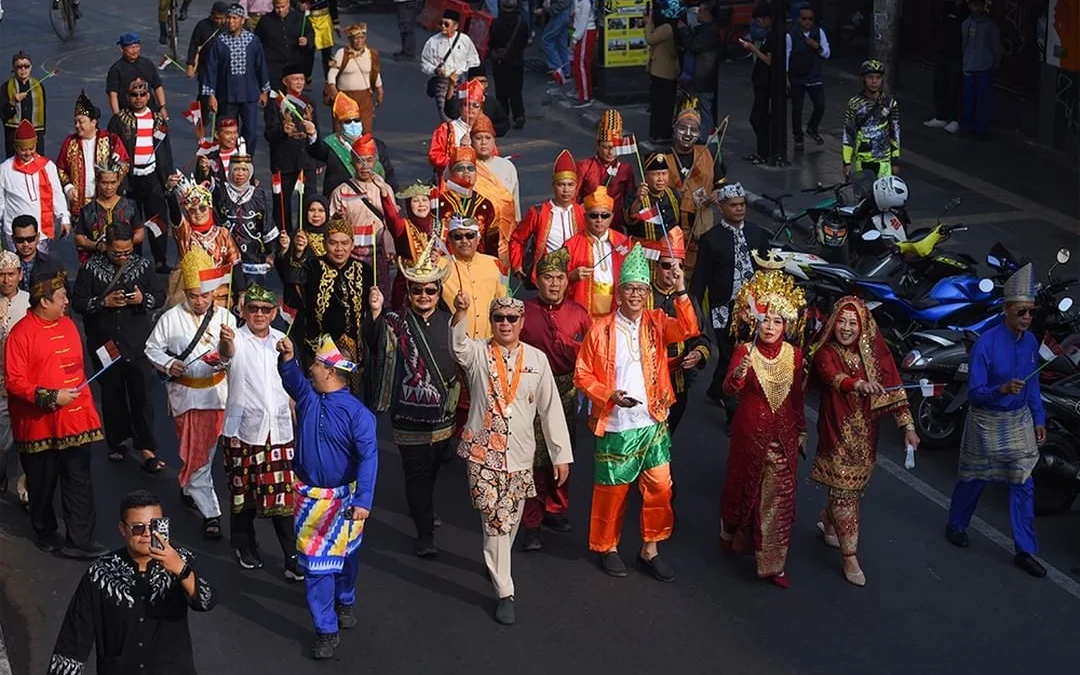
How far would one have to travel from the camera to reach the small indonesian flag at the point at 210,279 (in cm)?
941

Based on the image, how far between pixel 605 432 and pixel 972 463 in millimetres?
2133

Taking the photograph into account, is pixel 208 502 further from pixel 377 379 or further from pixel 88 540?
pixel 377 379

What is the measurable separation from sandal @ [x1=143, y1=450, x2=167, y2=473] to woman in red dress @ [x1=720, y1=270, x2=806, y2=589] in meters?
3.85

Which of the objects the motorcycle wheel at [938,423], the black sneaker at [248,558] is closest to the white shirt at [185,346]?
the black sneaker at [248,558]

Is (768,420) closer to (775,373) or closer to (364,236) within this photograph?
(775,373)

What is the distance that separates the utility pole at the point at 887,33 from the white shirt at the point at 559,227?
31.1 feet

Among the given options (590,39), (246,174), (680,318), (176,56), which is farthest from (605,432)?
(176,56)

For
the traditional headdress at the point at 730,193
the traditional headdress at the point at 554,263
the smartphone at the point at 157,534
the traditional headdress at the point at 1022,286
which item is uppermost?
the traditional headdress at the point at 554,263

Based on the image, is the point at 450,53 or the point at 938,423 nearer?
the point at 938,423

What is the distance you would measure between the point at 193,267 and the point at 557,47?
1412cm

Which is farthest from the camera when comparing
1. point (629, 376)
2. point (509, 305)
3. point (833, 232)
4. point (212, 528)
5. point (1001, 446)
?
A: point (833, 232)

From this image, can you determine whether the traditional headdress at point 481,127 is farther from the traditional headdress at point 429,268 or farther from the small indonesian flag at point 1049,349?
the small indonesian flag at point 1049,349

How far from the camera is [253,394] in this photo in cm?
900

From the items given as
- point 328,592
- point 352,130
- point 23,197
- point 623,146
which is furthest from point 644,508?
point 23,197
